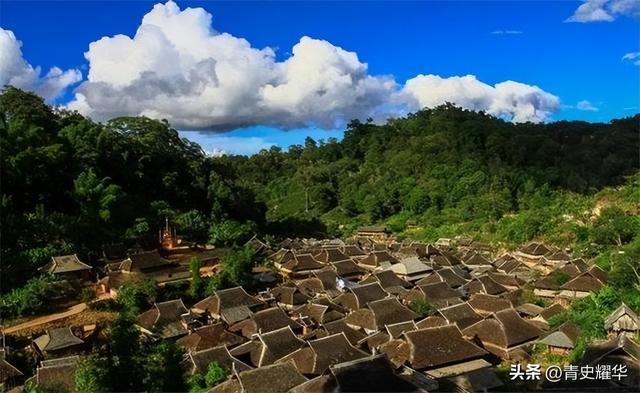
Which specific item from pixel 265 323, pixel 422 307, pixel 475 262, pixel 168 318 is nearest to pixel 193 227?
pixel 168 318

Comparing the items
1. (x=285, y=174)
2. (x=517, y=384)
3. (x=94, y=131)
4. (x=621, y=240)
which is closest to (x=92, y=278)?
(x=94, y=131)

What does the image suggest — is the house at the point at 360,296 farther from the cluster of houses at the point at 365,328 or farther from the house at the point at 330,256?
the house at the point at 330,256

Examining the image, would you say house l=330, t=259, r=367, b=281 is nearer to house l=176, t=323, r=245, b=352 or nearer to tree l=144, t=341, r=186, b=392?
house l=176, t=323, r=245, b=352

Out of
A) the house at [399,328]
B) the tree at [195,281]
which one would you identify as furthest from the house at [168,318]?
the house at [399,328]

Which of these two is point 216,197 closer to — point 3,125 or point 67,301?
point 3,125

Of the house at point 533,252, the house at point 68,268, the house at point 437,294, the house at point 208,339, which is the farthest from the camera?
the house at point 533,252

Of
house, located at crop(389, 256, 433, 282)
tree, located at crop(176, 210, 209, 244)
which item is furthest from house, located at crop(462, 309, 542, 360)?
tree, located at crop(176, 210, 209, 244)
